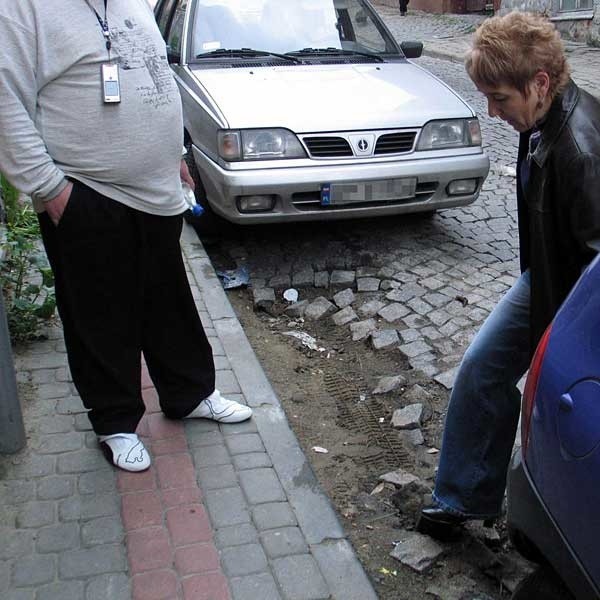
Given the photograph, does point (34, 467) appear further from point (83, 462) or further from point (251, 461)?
point (251, 461)

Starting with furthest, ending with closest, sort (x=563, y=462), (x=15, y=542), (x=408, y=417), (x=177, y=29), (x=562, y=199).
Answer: (x=177, y=29)
(x=408, y=417)
(x=15, y=542)
(x=562, y=199)
(x=563, y=462)

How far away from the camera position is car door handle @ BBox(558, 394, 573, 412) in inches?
72.5

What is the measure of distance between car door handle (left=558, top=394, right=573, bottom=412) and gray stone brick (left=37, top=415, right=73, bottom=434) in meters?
2.28

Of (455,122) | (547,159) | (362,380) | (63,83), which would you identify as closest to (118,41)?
(63,83)

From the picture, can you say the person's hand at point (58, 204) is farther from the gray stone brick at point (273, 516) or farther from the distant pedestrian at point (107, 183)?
the gray stone brick at point (273, 516)

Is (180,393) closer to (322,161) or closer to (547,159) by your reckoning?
(547,159)

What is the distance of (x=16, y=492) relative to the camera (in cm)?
309

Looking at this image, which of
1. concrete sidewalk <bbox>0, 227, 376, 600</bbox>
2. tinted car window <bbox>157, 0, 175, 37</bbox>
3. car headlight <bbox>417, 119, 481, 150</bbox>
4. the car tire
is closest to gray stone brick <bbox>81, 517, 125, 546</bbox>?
concrete sidewalk <bbox>0, 227, 376, 600</bbox>

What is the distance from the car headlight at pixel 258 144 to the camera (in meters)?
5.14

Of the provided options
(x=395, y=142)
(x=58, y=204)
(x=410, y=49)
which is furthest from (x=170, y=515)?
(x=410, y=49)

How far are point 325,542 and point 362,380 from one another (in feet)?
4.95

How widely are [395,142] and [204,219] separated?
1.51 meters

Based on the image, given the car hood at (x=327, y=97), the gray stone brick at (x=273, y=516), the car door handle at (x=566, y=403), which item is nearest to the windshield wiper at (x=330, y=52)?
the car hood at (x=327, y=97)

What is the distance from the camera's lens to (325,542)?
2.91 m
